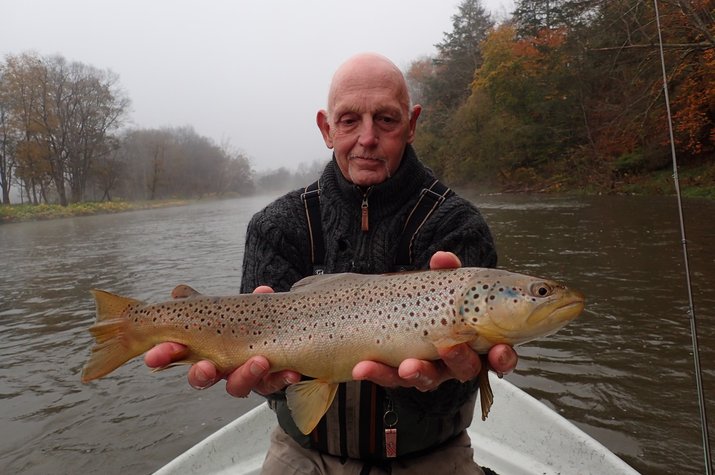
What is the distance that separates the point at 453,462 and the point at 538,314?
1.02 m

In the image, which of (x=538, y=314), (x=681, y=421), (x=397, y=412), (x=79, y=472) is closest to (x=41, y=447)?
(x=79, y=472)

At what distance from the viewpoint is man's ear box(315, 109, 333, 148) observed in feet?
10.0

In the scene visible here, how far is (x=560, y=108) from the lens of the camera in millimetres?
35531

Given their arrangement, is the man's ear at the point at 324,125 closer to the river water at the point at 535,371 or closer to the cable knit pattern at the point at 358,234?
the cable knit pattern at the point at 358,234

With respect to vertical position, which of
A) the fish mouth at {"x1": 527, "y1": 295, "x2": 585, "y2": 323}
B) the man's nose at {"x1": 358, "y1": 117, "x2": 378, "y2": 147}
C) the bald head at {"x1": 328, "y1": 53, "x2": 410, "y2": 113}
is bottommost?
the fish mouth at {"x1": 527, "y1": 295, "x2": 585, "y2": 323}

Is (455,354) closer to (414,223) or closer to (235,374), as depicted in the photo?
(414,223)

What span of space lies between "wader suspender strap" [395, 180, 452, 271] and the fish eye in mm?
809

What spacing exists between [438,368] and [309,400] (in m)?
0.64

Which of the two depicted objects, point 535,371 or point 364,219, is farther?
point 535,371

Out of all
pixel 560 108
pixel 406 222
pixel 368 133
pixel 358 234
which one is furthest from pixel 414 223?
pixel 560 108

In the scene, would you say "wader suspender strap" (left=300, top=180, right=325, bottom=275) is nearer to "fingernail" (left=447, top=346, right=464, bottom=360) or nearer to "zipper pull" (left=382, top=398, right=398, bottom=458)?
"zipper pull" (left=382, top=398, right=398, bottom=458)

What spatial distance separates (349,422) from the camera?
248cm

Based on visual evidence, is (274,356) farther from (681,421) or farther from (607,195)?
(607,195)

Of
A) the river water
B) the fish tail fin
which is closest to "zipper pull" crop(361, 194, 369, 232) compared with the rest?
the fish tail fin
